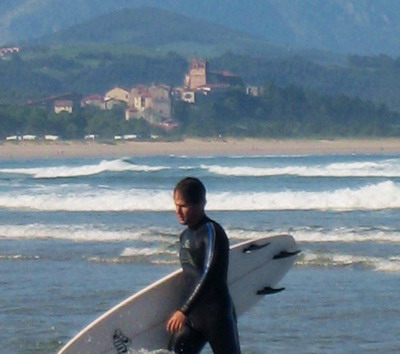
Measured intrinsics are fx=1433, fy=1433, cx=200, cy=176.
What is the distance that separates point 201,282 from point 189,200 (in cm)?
37

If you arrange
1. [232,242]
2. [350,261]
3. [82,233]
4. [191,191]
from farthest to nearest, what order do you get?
[82,233] → [232,242] → [350,261] → [191,191]

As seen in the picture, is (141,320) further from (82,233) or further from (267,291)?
(82,233)

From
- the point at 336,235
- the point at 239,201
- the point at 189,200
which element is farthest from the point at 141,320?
the point at 239,201

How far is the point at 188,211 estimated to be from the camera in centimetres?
634

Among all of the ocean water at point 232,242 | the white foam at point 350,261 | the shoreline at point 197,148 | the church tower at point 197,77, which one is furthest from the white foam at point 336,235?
the church tower at point 197,77

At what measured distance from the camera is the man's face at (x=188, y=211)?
20.7 feet

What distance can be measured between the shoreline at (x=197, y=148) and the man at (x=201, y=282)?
48974 millimetres

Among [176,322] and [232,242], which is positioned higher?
[176,322]

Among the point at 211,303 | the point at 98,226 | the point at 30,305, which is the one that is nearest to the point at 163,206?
the point at 98,226

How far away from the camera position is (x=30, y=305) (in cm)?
1054

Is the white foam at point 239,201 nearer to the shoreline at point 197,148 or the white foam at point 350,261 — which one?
the white foam at point 350,261

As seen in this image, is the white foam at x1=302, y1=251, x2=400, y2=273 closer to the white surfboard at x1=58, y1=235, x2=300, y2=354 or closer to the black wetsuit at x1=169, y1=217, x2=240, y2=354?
the white surfboard at x1=58, y1=235, x2=300, y2=354

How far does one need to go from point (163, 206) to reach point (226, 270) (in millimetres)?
15972

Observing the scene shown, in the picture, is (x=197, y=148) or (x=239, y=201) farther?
(x=197, y=148)
